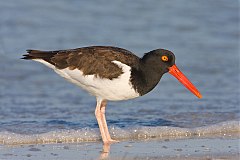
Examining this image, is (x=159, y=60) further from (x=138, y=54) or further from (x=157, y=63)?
(x=138, y=54)

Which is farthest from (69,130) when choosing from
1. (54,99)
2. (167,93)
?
(167,93)

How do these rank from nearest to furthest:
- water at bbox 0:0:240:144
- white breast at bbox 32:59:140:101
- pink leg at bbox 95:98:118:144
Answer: white breast at bbox 32:59:140:101, pink leg at bbox 95:98:118:144, water at bbox 0:0:240:144

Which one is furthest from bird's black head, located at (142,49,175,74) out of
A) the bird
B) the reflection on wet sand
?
the reflection on wet sand

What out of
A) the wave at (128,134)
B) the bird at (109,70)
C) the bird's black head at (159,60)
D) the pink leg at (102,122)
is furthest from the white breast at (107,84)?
the wave at (128,134)

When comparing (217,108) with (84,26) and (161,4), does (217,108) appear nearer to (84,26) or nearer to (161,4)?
(84,26)

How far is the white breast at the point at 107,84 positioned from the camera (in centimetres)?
747

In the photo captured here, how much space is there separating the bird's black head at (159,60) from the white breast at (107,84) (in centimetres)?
33

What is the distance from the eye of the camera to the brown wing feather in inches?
296

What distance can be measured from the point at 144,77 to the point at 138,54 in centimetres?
423

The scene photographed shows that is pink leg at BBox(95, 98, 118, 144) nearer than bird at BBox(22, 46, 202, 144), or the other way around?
bird at BBox(22, 46, 202, 144)

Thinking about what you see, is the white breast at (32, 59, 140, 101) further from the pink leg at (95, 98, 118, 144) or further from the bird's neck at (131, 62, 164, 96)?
the pink leg at (95, 98, 118, 144)

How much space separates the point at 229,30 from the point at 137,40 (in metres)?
2.25

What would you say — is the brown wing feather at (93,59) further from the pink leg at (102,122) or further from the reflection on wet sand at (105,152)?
the reflection on wet sand at (105,152)

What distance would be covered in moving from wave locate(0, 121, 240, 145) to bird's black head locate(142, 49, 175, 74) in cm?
75
